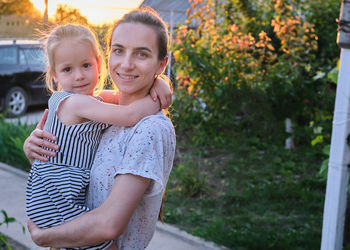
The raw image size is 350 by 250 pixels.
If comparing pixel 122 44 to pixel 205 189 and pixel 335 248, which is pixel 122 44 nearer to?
pixel 335 248

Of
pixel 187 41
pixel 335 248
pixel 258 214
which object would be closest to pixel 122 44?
pixel 335 248

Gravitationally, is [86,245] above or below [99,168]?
below

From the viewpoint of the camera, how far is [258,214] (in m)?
4.47

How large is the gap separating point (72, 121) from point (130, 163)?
0.37 meters

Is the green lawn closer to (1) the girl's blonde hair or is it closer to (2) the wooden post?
(2) the wooden post

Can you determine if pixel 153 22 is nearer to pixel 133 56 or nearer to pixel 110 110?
pixel 133 56

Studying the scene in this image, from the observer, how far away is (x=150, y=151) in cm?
152

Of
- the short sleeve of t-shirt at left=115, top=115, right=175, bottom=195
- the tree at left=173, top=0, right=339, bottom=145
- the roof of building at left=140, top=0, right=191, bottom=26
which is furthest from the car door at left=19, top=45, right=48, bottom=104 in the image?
the short sleeve of t-shirt at left=115, top=115, right=175, bottom=195

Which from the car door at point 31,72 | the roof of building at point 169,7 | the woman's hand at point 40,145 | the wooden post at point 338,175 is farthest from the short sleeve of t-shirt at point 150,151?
the car door at point 31,72

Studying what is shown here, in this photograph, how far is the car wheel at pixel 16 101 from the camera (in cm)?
953

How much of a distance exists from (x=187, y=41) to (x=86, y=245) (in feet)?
16.8

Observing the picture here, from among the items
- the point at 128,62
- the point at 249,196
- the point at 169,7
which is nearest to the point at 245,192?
the point at 249,196

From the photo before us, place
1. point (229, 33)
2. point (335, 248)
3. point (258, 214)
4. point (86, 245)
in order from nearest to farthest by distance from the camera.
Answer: point (86, 245) → point (335, 248) → point (258, 214) → point (229, 33)

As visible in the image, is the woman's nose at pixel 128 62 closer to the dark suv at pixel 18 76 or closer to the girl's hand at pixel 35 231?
the girl's hand at pixel 35 231
